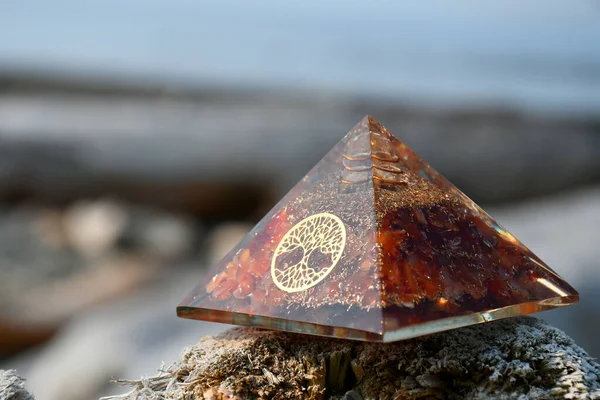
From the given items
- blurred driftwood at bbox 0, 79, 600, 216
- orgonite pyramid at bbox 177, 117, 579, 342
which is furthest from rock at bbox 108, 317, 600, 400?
blurred driftwood at bbox 0, 79, 600, 216

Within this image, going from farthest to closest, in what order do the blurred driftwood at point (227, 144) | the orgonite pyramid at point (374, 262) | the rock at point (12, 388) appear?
the blurred driftwood at point (227, 144)
the rock at point (12, 388)
the orgonite pyramid at point (374, 262)

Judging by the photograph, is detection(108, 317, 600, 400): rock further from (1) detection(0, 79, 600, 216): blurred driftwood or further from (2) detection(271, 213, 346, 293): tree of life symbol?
(1) detection(0, 79, 600, 216): blurred driftwood

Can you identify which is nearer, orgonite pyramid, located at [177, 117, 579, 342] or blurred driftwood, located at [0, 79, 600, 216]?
orgonite pyramid, located at [177, 117, 579, 342]

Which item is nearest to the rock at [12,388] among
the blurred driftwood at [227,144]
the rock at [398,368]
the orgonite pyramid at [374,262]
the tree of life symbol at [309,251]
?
the rock at [398,368]

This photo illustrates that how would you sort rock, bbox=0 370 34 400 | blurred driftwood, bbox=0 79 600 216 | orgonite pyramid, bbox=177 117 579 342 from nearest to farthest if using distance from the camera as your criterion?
1. orgonite pyramid, bbox=177 117 579 342
2. rock, bbox=0 370 34 400
3. blurred driftwood, bbox=0 79 600 216

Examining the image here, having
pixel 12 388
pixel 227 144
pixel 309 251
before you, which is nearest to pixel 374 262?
pixel 309 251

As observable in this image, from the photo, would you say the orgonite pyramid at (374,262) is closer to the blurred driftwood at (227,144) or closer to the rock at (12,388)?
the rock at (12,388)

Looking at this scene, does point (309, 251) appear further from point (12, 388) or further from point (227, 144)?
point (227, 144)
